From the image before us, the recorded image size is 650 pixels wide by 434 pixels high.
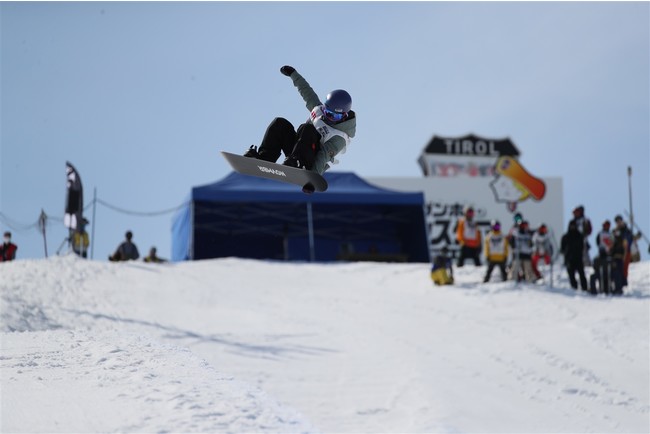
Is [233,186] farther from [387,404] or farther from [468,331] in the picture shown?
[387,404]

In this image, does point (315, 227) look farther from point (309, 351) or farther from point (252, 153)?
point (252, 153)

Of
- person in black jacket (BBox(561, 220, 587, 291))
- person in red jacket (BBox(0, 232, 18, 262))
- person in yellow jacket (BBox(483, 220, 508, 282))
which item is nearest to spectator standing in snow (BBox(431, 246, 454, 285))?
person in yellow jacket (BBox(483, 220, 508, 282))

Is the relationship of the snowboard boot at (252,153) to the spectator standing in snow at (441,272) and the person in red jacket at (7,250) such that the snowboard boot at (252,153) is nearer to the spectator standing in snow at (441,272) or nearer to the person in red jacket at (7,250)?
the spectator standing in snow at (441,272)

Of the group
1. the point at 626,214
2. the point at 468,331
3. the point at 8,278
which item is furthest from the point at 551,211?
the point at 8,278

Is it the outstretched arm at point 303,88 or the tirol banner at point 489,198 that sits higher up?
the outstretched arm at point 303,88

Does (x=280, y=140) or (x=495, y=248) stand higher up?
(x=280, y=140)

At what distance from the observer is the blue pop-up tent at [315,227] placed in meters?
24.0

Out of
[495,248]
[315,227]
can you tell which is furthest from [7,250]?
[495,248]

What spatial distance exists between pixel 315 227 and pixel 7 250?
10001 mm

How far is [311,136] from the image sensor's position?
7031 millimetres

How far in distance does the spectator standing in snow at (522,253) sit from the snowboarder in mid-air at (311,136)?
10782 millimetres

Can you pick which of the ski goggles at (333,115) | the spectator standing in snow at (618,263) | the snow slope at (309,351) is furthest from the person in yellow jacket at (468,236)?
the ski goggles at (333,115)

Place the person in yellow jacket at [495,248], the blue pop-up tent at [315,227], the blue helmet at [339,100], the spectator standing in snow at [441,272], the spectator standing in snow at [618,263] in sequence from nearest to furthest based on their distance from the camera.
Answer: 1. the blue helmet at [339,100]
2. the spectator standing in snow at [618,263]
3. the person in yellow jacket at [495,248]
4. the spectator standing in snow at [441,272]
5. the blue pop-up tent at [315,227]

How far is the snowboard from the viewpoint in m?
6.85
